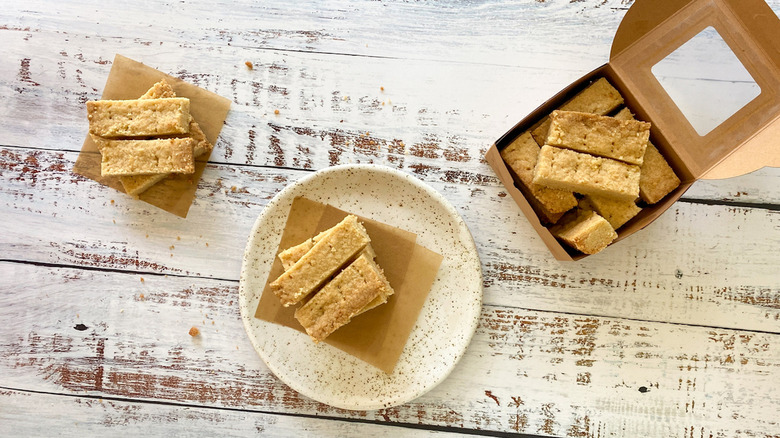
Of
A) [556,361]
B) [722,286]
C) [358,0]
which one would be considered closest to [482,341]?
[556,361]

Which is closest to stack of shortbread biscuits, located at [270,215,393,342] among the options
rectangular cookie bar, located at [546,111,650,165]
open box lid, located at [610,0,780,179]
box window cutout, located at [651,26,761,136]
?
rectangular cookie bar, located at [546,111,650,165]

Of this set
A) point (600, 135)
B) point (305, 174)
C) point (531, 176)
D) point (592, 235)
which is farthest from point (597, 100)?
point (305, 174)

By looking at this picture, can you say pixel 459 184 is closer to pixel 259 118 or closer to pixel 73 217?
pixel 259 118

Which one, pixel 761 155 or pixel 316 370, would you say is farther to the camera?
pixel 316 370

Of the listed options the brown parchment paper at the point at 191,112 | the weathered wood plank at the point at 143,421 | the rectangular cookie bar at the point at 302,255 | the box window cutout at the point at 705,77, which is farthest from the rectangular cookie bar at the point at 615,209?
the brown parchment paper at the point at 191,112

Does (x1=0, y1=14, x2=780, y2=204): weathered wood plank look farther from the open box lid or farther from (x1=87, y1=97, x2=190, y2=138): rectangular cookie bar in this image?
the open box lid
